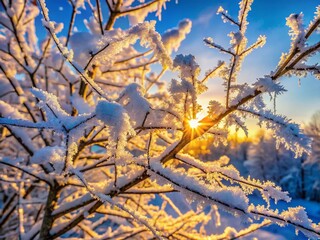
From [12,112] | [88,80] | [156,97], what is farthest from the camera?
[156,97]

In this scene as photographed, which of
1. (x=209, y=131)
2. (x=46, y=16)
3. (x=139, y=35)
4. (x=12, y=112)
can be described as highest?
(x=12, y=112)

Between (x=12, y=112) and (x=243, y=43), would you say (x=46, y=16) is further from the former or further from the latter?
(x=12, y=112)

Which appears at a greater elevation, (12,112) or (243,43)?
(12,112)

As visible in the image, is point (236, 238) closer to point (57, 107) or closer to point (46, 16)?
point (57, 107)

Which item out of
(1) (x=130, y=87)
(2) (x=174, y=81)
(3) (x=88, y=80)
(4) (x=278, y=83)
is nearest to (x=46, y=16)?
(3) (x=88, y=80)

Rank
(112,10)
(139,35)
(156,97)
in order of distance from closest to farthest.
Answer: (139,35)
(112,10)
(156,97)

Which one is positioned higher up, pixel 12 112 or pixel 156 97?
pixel 156 97

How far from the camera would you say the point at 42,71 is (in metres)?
3.28

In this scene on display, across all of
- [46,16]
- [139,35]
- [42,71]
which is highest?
[42,71]

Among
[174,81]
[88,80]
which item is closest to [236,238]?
[174,81]

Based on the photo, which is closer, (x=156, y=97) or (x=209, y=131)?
(x=209, y=131)

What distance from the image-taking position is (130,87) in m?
1.14

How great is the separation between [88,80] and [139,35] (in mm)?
306

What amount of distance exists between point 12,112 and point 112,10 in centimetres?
121
